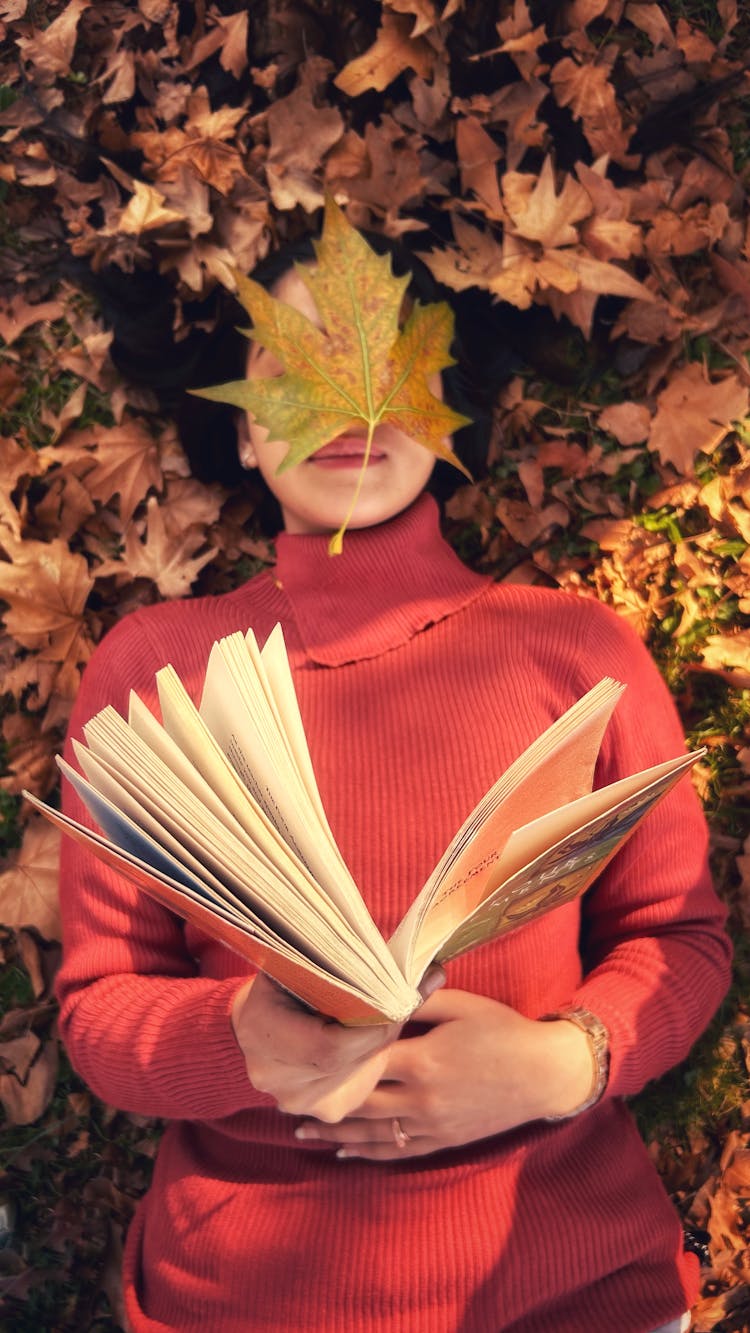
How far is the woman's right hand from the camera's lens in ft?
4.17

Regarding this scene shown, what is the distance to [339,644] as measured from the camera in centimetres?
192

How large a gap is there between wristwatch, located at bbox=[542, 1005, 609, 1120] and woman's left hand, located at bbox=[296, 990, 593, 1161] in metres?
0.02

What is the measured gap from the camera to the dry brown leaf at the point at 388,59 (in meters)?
2.21

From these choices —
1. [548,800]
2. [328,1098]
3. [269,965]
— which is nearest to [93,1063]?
[328,1098]

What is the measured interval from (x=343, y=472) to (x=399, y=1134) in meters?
1.15

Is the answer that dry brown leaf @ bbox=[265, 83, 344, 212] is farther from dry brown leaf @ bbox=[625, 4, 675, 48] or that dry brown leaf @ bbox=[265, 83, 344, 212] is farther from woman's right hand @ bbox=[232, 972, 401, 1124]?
woman's right hand @ bbox=[232, 972, 401, 1124]

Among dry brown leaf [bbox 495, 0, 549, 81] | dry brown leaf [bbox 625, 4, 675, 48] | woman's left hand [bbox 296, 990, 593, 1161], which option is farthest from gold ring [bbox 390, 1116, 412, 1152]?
dry brown leaf [bbox 625, 4, 675, 48]

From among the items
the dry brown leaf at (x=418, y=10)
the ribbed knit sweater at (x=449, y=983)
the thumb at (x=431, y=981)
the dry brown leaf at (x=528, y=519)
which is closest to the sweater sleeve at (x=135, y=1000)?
the ribbed knit sweater at (x=449, y=983)

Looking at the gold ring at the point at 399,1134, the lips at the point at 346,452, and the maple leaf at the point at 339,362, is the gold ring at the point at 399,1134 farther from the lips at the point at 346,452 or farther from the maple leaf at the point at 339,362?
the lips at the point at 346,452

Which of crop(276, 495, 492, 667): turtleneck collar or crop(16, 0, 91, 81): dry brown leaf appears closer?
crop(276, 495, 492, 667): turtleneck collar

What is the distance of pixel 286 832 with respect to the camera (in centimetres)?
116

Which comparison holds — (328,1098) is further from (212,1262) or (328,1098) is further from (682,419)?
(682,419)

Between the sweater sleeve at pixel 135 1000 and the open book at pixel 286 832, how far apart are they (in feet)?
1.44

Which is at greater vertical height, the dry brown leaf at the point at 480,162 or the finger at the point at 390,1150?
the dry brown leaf at the point at 480,162
